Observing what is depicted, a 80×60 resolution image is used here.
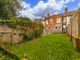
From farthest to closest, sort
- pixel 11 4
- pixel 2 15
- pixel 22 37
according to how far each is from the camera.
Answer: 1. pixel 11 4
2. pixel 2 15
3. pixel 22 37

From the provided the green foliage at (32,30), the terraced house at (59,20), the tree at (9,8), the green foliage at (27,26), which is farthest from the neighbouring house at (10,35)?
the terraced house at (59,20)

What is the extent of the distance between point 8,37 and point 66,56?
11585 millimetres

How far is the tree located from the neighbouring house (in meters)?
7.88

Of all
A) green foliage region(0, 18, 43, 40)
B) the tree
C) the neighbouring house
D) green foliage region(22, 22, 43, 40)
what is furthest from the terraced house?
the neighbouring house

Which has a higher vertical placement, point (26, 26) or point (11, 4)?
point (11, 4)

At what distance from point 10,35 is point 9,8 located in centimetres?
1185

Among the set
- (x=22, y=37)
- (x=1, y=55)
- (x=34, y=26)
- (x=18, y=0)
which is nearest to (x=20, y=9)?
(x=18, y=0)

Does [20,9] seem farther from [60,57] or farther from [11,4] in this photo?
[60,57]

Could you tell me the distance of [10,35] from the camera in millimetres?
25469

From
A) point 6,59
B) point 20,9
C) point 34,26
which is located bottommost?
→ point 6,59

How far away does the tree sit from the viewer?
33.8 m

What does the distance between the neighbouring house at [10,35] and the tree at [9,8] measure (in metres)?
7.88

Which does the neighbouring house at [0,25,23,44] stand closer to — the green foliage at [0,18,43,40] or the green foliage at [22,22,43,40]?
the green foliage at [0,18,43,40]

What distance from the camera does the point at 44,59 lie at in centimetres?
1461
